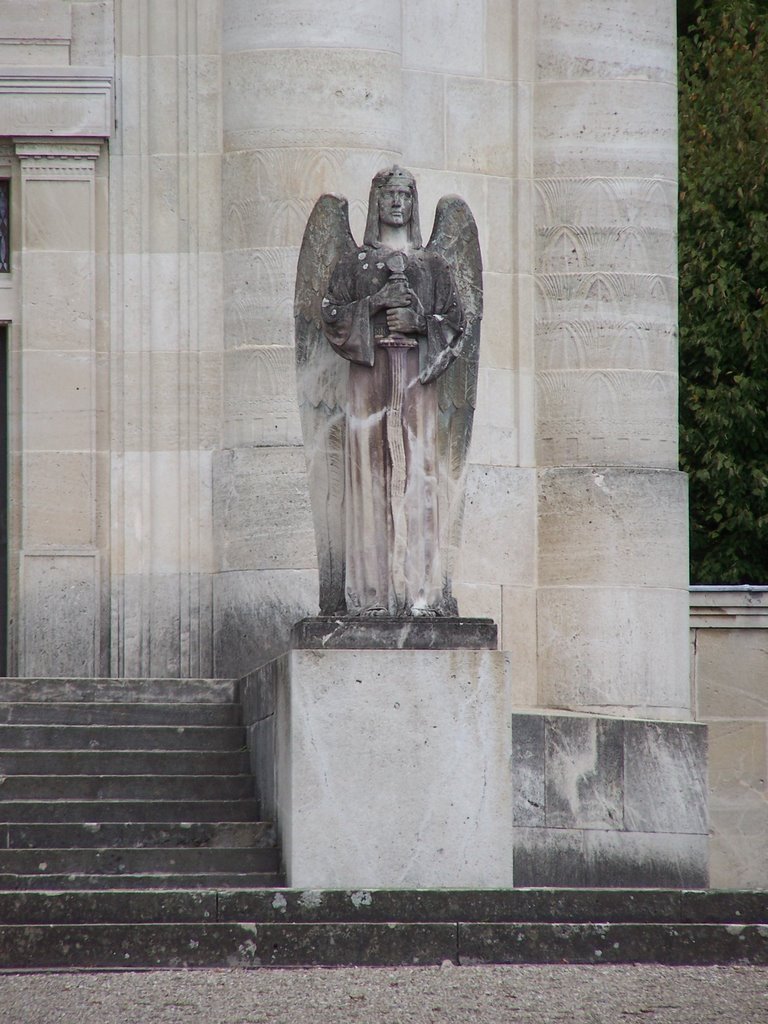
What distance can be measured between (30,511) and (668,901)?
6.90m

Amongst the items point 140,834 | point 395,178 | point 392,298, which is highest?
point 395,178

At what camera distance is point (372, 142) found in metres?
17.6

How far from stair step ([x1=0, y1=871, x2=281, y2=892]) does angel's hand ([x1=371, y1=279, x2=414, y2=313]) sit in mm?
3267

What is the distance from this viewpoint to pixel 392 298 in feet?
45.6

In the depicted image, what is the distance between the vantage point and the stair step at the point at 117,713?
49.9 ft

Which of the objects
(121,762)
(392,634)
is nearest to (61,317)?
(121,762)

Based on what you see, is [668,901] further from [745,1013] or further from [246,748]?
[246,748]

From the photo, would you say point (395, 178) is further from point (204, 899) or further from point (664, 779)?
point (664, 779)

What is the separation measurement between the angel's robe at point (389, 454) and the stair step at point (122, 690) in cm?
230

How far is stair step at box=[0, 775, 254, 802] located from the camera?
14.3 meters

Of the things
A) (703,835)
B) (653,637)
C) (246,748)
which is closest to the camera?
(246,748)

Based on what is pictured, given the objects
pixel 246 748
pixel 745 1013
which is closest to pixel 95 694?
pixel 246 748

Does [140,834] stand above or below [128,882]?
above

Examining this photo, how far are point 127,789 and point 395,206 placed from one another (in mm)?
3738
